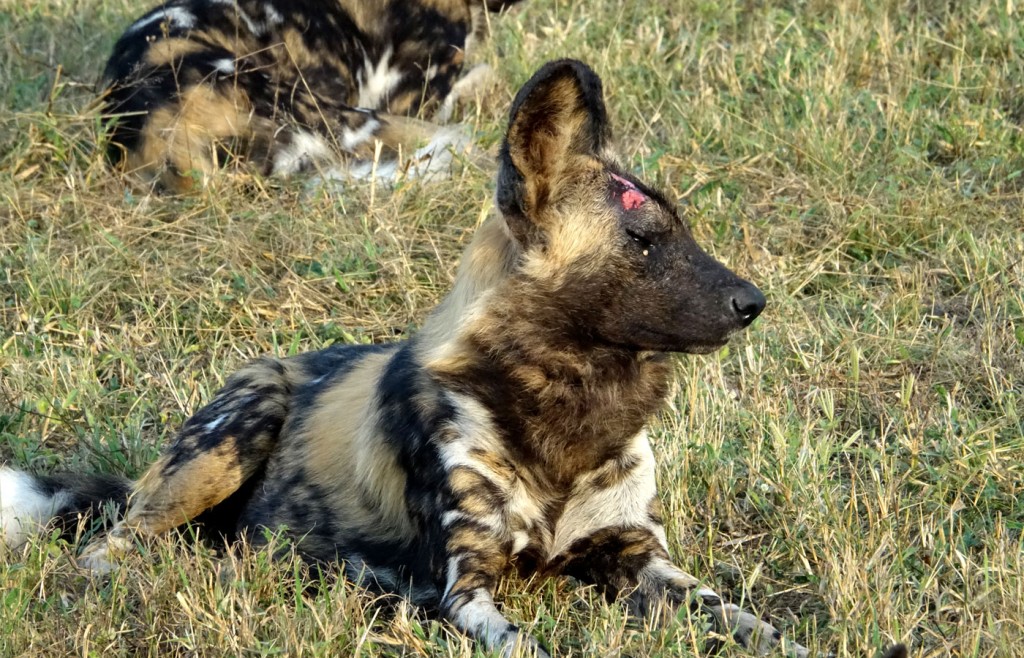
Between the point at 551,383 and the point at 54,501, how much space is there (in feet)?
4.44

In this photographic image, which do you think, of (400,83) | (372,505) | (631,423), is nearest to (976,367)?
(631,423)

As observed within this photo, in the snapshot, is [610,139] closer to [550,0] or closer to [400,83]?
[400,83]

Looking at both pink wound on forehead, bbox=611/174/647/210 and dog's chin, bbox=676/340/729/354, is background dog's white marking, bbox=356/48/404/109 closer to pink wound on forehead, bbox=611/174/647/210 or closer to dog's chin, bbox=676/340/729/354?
pink wound on forehead, bbox=611/174/647/210

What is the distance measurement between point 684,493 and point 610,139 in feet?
2.90

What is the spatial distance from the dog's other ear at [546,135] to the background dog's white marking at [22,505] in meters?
1.38

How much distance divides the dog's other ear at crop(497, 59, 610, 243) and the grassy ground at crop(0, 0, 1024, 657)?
2.76ft

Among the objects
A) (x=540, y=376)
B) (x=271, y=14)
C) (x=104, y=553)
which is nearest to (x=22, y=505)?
(x=104, y=553)

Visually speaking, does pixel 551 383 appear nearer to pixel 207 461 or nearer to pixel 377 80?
pixel 207 461

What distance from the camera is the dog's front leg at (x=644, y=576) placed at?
2986mm

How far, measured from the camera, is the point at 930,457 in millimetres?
3686

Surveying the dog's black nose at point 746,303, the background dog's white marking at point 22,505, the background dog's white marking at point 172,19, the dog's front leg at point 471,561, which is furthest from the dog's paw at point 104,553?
the background dog's white marking at point 172,19

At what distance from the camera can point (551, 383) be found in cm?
312

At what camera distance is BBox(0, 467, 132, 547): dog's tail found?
11.5ft

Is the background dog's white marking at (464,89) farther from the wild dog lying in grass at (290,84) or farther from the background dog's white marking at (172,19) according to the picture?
the background dog's white marking at (172,19)
